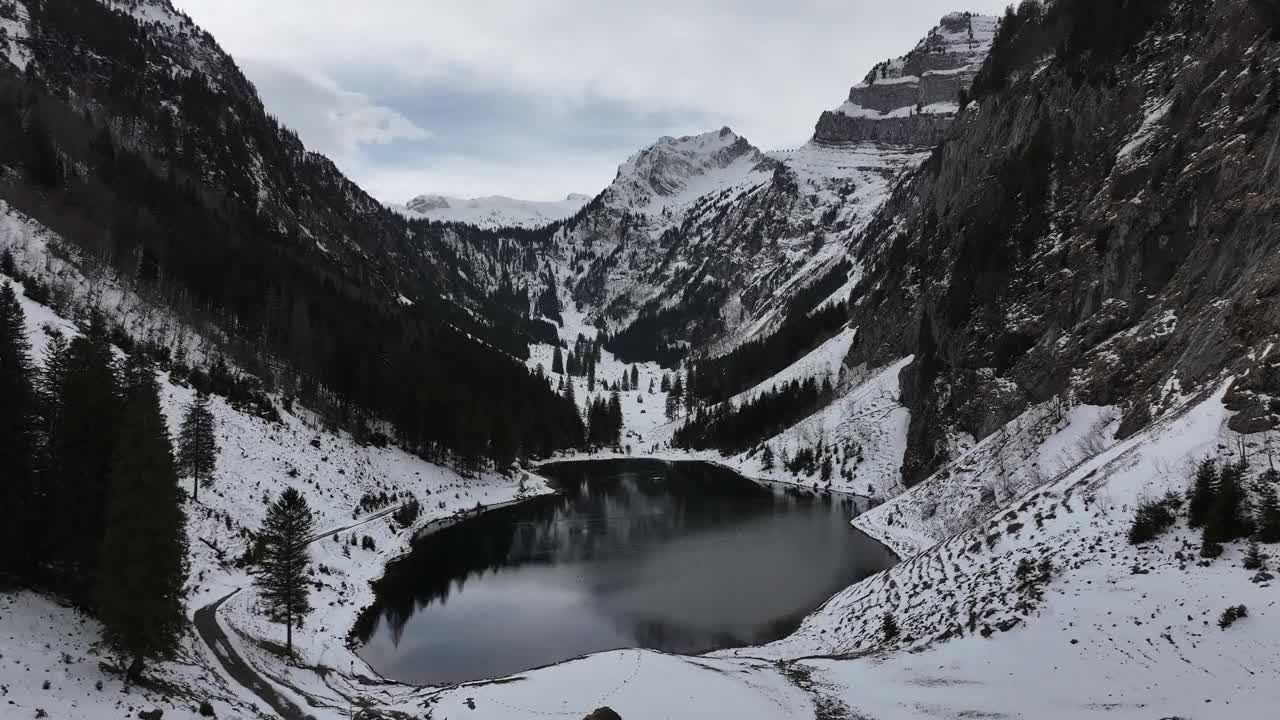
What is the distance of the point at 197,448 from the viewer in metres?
43.9

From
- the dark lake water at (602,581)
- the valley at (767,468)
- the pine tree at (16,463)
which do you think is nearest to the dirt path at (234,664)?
the valley at (767,468)

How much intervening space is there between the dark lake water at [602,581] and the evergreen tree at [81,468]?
45.3ft

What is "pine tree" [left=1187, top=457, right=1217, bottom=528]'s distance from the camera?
64.5 feet

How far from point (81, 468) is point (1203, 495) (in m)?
40.0

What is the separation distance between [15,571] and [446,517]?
45344 mm

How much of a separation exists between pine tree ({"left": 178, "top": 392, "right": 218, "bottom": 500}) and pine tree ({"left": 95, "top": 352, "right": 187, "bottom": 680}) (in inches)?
948

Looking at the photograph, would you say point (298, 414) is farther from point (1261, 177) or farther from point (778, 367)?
point (778, 367)

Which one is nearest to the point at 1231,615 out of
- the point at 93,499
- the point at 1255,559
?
the point at 1255,559

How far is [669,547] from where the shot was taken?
190ft

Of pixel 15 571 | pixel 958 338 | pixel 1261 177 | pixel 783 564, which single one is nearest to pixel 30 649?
pixel 15 571

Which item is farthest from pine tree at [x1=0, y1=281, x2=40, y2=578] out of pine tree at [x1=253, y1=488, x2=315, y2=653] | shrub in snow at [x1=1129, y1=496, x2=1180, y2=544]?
shrub in snow at [x1=1129, y1=496, x2=1180, y2=544]

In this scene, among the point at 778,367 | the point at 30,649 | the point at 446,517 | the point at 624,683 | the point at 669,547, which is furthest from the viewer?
the point at 778,367

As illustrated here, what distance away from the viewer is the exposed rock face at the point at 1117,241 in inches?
1284

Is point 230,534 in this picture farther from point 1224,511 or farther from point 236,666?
point 1224,511
